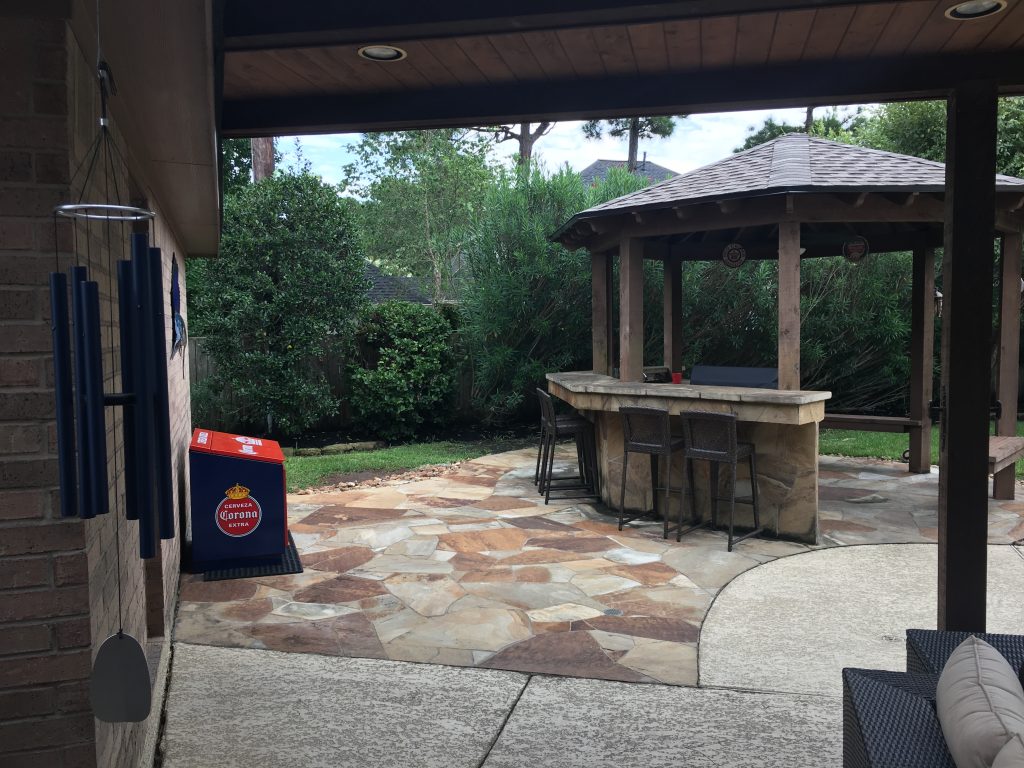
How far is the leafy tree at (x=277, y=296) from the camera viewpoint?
11.6 metres

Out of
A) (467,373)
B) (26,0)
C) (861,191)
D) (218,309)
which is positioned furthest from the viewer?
(467,373)

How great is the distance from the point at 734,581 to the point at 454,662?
2236 mm

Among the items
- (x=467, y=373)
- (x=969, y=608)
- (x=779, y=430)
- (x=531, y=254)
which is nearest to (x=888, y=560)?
(x=779, y=430)

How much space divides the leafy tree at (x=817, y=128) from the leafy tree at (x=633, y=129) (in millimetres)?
2697

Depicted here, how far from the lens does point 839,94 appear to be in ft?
11.7

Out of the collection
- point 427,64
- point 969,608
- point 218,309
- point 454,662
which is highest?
point 427,64

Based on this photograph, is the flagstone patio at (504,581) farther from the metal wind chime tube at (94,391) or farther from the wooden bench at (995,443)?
the metal wind chime tube at (94,391)

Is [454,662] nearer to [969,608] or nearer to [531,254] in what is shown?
[969,608]

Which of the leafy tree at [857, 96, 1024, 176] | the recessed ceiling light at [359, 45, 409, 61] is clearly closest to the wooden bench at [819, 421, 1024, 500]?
the recessed ceiling light at [359, 45, 409, 61]

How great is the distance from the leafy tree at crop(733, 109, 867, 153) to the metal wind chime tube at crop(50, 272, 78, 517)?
23911 mm

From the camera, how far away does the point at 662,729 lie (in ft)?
11.6

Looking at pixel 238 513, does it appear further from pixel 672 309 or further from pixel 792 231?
pixel 672 309

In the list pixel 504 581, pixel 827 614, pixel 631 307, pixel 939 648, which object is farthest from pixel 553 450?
pixel 939 648

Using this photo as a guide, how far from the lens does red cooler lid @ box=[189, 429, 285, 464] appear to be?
565cm
